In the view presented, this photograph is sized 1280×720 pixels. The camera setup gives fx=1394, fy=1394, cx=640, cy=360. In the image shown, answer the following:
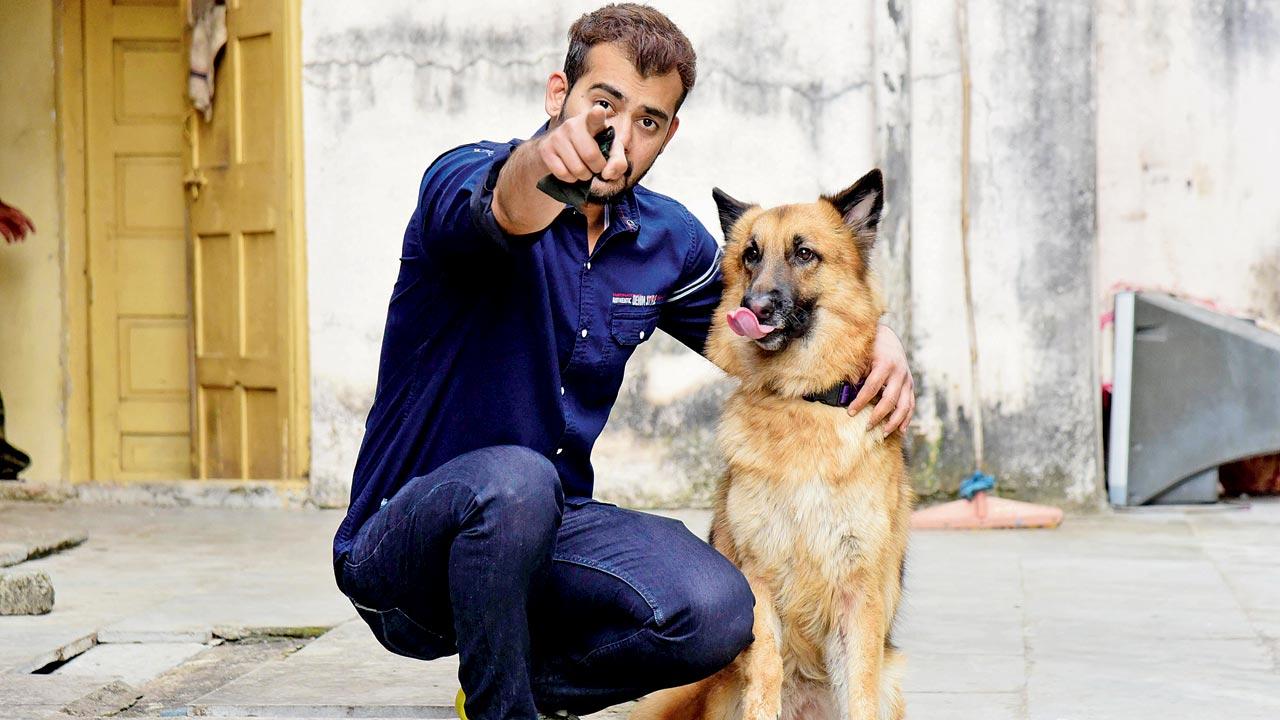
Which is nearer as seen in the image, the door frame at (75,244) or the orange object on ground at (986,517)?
the orange object on ground at (986,517)

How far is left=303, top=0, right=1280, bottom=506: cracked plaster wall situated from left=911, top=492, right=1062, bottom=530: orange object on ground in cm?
26

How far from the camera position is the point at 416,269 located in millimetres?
2564

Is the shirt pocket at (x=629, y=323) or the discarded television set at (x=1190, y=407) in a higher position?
the shirt pocket at (x=629, y=323)

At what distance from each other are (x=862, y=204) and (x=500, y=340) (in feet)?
2.98

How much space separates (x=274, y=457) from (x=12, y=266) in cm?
186

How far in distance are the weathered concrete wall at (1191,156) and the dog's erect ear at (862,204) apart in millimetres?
3843

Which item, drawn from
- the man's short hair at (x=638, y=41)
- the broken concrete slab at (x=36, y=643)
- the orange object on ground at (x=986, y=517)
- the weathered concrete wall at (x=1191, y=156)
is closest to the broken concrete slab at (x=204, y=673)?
the broken concrete slab at (x=36, y=643)

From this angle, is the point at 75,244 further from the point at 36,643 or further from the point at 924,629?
the point at 924,629

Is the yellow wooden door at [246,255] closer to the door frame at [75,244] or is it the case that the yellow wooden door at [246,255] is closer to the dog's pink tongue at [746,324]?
the door frame at [75,244]

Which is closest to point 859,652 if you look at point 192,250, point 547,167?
point 547,167

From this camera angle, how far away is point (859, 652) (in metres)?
2.77

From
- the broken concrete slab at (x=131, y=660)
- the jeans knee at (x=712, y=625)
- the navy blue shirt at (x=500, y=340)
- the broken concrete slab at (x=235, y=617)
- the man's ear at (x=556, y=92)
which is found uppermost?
the man's ear at (x=556, y=92)

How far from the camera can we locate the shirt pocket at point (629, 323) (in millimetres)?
2807

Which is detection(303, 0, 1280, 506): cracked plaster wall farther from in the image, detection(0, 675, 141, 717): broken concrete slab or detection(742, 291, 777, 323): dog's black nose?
detection(742, 291, 777, 323): dog's black nose
